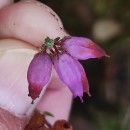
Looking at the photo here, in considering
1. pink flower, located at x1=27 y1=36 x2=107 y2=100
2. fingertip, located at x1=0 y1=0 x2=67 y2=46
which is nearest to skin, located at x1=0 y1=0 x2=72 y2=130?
fingertip, located at x1=0 y1=0 x2=67 y2=46

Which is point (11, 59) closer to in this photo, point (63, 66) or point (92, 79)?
point (63, 66)

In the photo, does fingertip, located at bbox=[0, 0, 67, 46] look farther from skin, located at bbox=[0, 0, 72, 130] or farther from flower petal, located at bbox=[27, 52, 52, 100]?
flower petal, located at bbox=[27, 52, 52, 100]

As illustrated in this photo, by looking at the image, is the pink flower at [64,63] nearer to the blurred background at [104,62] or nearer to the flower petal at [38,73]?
the flower petal at [38,73]

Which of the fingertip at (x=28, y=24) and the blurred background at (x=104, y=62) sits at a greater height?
the fingertip at (x=28, y=24)

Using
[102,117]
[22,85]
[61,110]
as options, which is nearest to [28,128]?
[22,85]

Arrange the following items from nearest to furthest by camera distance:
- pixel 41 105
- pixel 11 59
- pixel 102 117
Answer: pixel 11 59 < pixel 41 105 < pixel 102 117

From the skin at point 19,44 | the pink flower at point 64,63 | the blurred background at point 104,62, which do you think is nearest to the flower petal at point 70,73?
the pink flower at point 64,63
